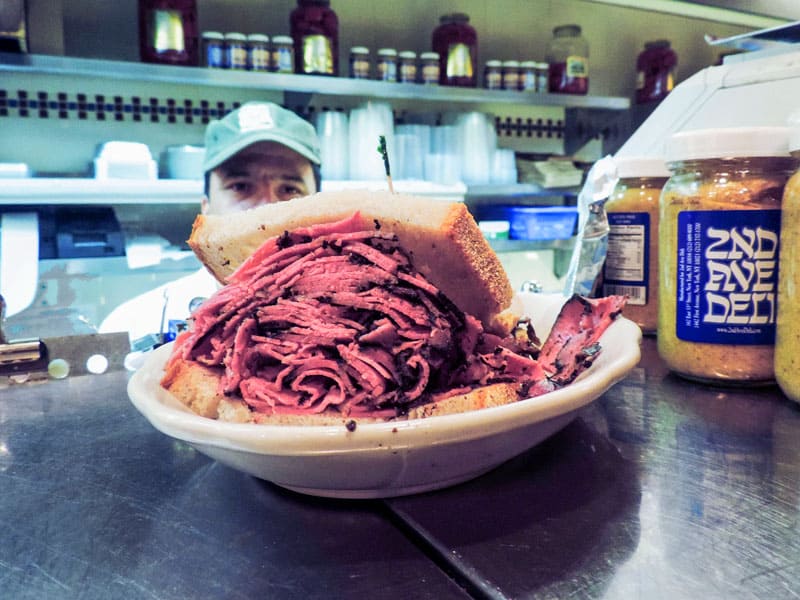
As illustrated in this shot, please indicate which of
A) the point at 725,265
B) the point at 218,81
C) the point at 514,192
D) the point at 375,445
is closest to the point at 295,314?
the point at 375,445

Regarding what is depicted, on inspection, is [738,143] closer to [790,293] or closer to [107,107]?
[790,293]

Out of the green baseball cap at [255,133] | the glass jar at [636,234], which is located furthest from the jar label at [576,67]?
the glass jar at [636,234]

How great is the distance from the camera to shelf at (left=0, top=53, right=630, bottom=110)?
2.05 m

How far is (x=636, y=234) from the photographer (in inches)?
38.0

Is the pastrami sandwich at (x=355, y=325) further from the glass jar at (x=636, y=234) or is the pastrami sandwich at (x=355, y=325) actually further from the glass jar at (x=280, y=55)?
the glass jar at (x=280, y=55)

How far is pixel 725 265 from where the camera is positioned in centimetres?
72

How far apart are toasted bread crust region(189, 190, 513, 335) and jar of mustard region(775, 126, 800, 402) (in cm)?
30

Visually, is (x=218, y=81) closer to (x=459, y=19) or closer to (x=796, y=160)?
(x=459, y=19)

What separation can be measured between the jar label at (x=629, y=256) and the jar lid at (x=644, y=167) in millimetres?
62

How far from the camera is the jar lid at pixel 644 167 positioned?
0.97 metres

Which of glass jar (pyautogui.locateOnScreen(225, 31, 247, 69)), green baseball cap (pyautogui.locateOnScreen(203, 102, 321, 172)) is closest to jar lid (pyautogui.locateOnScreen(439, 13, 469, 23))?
glass jar (pyautogui.locateOnScreen(225, 31, 247, 69))

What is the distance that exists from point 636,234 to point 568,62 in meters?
2.39

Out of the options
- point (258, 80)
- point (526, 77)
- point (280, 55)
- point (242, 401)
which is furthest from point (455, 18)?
point (242, 401)

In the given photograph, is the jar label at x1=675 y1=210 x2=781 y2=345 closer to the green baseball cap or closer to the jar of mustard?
the jar of mustard
